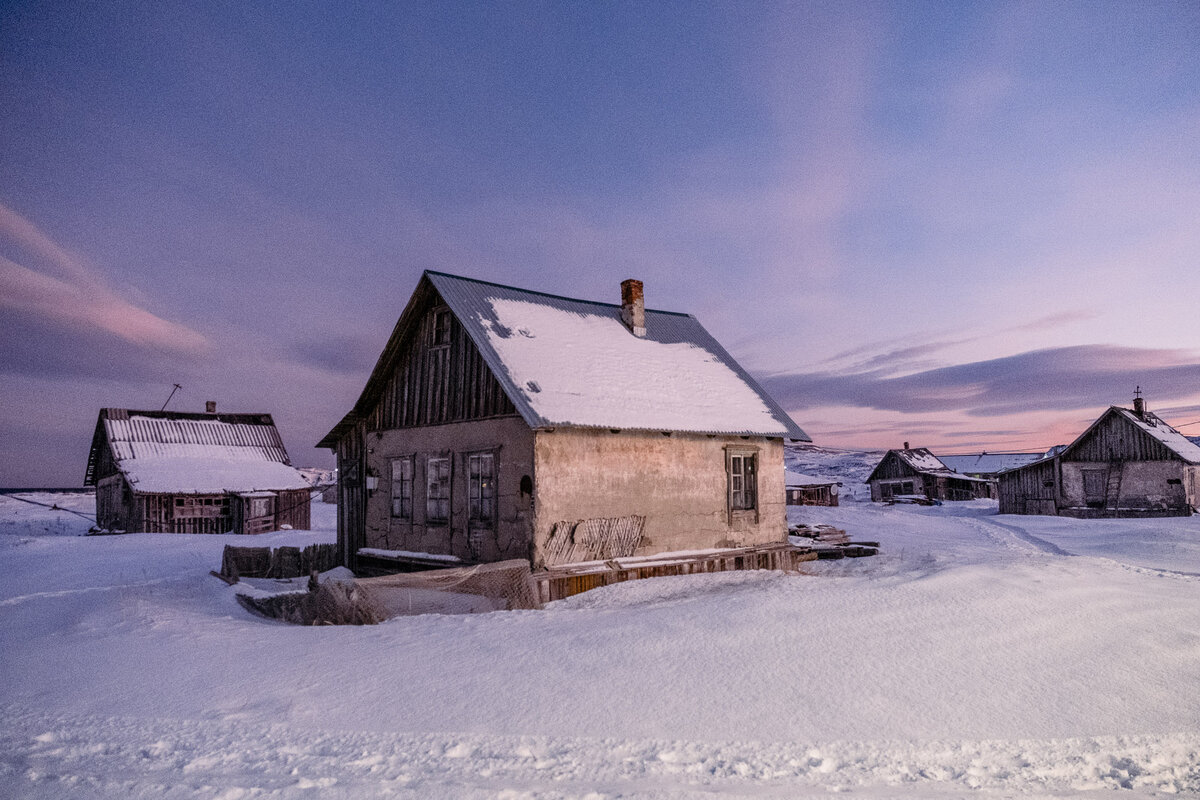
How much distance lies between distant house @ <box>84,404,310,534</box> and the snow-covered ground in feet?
58.0

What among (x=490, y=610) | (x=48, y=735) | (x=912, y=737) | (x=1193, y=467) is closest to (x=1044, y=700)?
(x=912, y=737)

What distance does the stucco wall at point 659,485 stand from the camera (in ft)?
40.2

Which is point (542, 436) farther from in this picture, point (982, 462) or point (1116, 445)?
point (982, 462)

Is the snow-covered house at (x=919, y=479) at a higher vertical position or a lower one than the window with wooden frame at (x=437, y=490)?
lower

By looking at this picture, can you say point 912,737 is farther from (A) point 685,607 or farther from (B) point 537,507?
(B) point 537,507

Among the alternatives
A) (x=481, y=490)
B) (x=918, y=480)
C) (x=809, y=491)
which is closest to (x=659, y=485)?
(x=481, y=490)

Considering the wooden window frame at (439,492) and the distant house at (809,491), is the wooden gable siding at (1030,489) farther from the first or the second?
the wooden window frame at (439,492)

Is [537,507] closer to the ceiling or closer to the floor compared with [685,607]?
closer to the ceiling

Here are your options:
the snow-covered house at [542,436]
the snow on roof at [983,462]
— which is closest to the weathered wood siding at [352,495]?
the snow-covered house at [542,436]

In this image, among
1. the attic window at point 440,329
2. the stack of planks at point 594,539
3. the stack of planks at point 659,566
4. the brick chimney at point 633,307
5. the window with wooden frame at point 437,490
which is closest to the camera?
the stack of planks at point 659,566

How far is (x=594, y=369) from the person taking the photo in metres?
14.3

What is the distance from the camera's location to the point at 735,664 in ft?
23.0

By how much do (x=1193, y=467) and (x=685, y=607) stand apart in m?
33.6

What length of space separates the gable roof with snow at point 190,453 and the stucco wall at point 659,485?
2147cm
